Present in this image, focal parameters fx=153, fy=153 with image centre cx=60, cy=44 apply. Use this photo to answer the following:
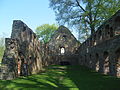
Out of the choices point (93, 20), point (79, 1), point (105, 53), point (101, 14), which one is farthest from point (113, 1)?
point (105, 53)

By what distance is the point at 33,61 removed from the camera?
16750mm

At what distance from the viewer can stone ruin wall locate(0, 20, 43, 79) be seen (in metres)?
12.3

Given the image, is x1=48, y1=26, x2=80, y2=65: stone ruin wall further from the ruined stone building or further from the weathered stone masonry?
the weathered stone masonry

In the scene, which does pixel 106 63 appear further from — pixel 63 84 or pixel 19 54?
pixel 19 54

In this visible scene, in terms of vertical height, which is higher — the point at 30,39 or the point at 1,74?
the point at 30,39

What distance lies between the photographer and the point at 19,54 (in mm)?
14891

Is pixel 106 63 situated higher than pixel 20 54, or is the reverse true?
pixel 20 54

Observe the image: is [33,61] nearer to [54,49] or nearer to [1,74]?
[1,74]

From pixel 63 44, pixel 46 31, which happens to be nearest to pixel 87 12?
pixel 63 44

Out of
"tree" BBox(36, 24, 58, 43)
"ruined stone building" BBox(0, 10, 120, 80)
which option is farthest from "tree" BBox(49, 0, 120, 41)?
"tree" BBox(36, 24, 58, 43)

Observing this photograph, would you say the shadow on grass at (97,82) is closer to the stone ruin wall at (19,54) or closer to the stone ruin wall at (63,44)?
the stone ruin wall at (19,54)

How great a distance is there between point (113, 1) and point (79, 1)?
593 centimetres

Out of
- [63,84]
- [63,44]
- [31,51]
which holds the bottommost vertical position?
[63,84]

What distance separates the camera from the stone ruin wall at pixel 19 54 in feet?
40.3
